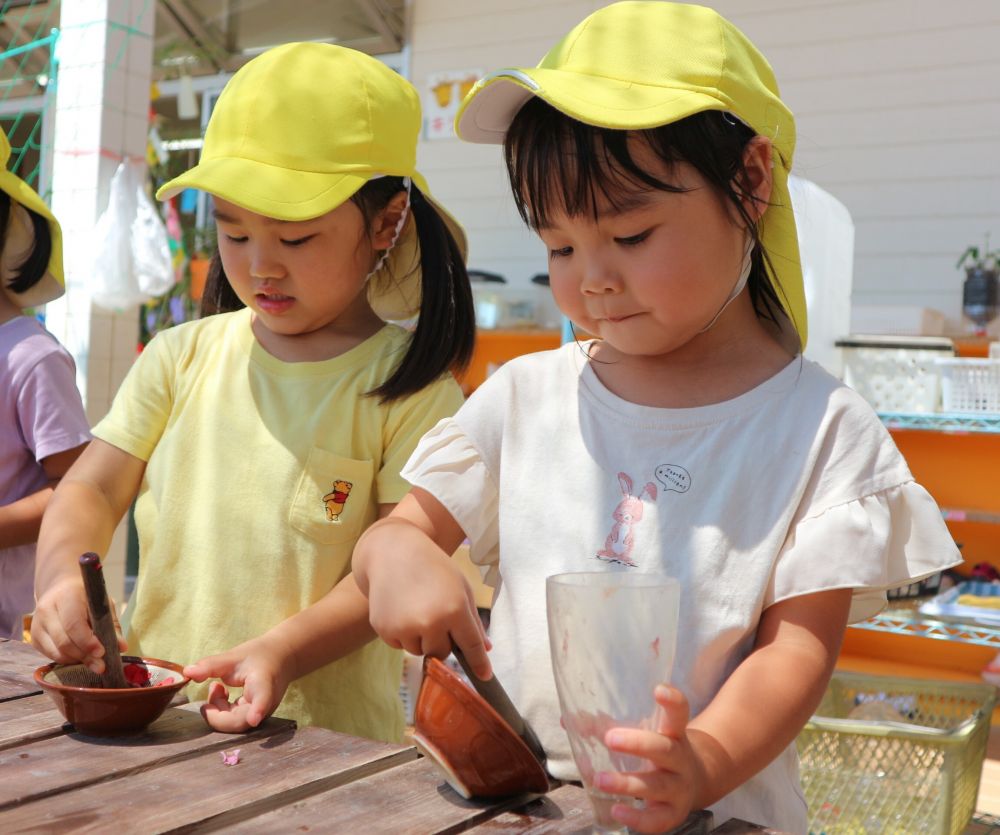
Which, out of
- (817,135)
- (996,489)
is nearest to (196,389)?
(996,489)

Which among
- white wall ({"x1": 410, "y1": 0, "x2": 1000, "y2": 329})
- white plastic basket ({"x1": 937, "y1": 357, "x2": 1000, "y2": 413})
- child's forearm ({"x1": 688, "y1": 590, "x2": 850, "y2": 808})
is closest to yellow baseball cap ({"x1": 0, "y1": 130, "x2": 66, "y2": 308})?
child's forearm ({"x1": 688, "y1": 590, "x2": 850, "y2": 808})

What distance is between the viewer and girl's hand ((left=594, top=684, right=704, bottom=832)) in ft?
2.55

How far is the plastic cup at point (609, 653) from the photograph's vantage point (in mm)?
761

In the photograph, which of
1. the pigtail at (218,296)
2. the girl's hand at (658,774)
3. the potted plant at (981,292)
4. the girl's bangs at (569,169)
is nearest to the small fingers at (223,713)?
the girl's hand at (658,774)

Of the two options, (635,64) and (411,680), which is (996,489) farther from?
(635,64)

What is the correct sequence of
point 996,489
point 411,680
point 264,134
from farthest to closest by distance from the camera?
point 996,489
point 411,680
point 264,134

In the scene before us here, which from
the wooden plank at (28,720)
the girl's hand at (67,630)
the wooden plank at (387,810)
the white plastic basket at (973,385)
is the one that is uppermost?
the white plastic basket at (973,385)

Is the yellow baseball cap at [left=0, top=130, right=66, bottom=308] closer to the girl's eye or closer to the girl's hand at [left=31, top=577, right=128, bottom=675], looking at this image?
the girl's hand at [left=31, top=577, right=128, bottom=675]

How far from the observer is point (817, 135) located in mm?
5500

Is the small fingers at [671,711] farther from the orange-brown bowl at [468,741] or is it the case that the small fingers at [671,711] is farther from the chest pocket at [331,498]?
the chest pocket at [331,498]

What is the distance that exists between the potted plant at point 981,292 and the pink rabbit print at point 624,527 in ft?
13.7

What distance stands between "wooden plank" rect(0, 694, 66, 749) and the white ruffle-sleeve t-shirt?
1.42 feet

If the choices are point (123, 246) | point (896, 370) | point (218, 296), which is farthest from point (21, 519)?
point (896, 370)

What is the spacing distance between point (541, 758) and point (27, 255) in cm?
183
